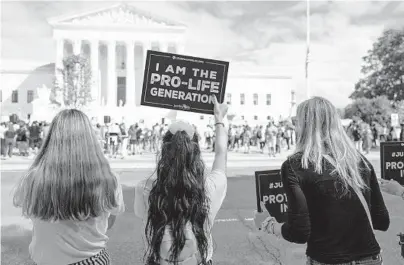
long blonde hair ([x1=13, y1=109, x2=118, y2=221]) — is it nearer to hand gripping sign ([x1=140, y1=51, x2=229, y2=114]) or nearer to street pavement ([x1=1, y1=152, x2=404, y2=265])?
hand gripping sign ([x1=140, y1=51, x2=229, y2=114])

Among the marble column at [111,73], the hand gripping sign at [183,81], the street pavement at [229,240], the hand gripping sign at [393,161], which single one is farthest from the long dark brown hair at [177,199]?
the marble column at [111,73]

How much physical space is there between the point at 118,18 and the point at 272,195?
7068 cm

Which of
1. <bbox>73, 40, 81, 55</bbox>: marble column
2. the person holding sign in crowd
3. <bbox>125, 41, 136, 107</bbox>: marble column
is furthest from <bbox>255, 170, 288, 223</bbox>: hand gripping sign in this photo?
<bbox>73, 40, 81, 55</bbox>: marble column

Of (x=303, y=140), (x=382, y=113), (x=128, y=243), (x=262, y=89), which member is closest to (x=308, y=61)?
(x=382, y=113)

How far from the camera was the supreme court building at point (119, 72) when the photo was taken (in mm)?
67812

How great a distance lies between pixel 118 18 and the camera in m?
69.8

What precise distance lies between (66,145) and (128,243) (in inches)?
131

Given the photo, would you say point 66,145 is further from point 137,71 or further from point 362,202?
point 137,71

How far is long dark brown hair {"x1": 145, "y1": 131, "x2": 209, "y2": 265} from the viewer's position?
2.20 meters

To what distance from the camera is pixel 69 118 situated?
92.5 inches

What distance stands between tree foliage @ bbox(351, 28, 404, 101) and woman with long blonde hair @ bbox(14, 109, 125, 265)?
50324 millimetres

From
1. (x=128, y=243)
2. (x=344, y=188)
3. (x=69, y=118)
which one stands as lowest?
(x=128, y=243)

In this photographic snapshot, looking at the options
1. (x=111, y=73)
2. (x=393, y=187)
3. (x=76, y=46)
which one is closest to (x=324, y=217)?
(x=393, y=187)

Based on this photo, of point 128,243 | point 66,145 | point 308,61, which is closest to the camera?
point 66,145
